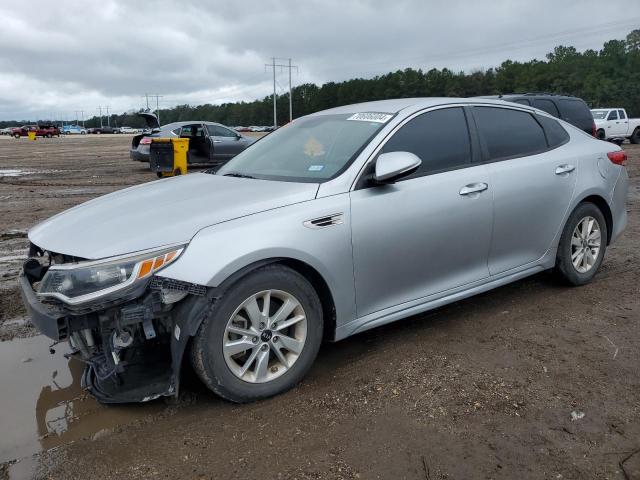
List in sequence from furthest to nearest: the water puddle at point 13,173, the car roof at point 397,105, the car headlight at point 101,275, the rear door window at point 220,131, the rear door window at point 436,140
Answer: the rear door window at point 220,131
the water puddle at point 13,173
the car roof at point 397,105
the rear door window at point 436,140
the car headlight at point 101,275

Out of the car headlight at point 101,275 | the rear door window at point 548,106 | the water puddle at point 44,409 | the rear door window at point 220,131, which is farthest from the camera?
the rear door window at point 220,131

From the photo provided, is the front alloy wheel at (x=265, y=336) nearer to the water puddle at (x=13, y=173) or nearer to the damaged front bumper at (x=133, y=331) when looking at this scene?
the damaged front bumper at (x=133, y=331)

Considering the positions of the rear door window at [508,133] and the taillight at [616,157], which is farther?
the taillight at [616,157]

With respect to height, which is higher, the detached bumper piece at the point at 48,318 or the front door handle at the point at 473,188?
the front door handle at the point at 473,188

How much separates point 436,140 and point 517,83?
87.1m

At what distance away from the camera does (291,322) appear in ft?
9.91

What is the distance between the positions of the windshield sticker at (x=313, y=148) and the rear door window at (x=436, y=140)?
452 millimetres

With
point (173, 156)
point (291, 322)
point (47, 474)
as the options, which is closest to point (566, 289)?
point (291, 322)

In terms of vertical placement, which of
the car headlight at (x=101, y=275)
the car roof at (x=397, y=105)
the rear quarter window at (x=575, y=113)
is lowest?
the car headlight at (x=101, y=275)

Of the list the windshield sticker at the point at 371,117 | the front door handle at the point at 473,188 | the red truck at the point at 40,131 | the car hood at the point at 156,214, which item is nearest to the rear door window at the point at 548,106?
the front door handle at the point at 473,188

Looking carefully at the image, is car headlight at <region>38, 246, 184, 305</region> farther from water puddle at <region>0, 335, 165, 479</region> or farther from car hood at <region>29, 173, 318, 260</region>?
water puddle at <region>0, 335, 165, 479</region>

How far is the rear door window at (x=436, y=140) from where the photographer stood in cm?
365

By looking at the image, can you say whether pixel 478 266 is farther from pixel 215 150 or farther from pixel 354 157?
pixel 215 150

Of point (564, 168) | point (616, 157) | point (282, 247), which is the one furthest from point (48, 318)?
point (616, 157)
